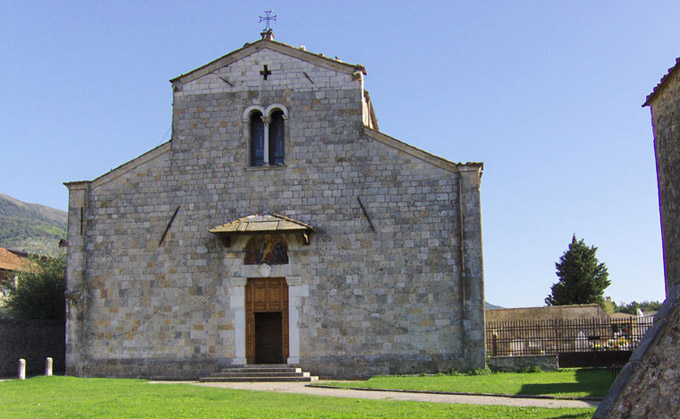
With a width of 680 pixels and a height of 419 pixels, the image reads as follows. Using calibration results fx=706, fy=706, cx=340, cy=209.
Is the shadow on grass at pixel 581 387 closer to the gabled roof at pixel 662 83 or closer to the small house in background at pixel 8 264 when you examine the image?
the gabled roof at pixel 662 83

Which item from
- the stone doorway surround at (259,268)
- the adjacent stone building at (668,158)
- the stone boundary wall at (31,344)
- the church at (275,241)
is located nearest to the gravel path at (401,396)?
the stone doorway surround at (259,268)

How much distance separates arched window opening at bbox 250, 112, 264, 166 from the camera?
23.8m

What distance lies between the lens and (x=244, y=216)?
23062mm

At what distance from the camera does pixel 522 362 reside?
21797mm

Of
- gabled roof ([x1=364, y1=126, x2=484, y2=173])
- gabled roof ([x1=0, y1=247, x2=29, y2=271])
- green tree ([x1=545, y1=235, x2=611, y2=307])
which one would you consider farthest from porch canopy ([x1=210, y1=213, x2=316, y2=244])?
green tree ([x1=545, y1=235, x2=611, y2=307])

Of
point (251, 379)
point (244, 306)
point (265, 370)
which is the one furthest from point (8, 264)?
point (251, 379)

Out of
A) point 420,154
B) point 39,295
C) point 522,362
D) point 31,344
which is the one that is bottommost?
point 522,362

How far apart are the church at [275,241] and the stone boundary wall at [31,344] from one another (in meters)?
4.58

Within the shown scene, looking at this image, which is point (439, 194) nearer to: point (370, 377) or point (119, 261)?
point (370, 377)

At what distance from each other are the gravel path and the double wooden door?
7.10ft

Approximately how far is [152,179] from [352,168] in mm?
6771

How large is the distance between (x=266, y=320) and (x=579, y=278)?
95.8 ft

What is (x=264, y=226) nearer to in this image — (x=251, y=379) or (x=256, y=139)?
(x=256, y=139)

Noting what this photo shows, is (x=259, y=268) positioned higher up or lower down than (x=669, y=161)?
lower down
